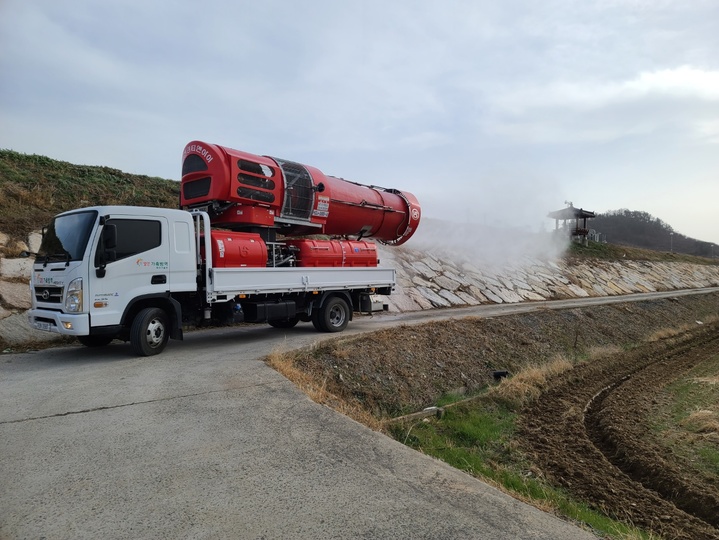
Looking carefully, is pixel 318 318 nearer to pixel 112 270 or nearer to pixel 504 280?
pixel 112 270

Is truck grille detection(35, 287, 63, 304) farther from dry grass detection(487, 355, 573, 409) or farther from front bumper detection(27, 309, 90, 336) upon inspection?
dry grass detection(487, 355, 573, 409)

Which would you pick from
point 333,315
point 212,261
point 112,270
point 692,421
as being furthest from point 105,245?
point 692,421

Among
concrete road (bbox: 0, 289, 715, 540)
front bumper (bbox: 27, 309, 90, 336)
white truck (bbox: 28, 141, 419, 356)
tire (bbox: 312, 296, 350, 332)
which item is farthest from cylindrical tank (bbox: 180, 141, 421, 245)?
concrete road (bbox: 0, 289, 715, 540)

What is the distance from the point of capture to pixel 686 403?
10117mm

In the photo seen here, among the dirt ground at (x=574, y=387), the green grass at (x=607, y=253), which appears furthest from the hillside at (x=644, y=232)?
the dirt ground at (x=574, y=387)

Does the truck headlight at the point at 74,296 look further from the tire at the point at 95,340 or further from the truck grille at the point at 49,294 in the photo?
the tire at the point at 95,340

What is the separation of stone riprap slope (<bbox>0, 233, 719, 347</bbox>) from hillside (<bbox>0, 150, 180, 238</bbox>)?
1.16m

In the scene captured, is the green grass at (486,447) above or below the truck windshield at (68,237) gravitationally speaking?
below

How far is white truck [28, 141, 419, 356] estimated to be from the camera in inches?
314

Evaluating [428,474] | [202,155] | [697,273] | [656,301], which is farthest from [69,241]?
[697,273]

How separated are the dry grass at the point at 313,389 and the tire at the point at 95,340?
3531 millimetres

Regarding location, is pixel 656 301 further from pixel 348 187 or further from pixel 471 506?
pixel 471 506

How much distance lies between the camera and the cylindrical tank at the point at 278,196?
9.68 metres

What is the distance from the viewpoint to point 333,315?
12.2 m
